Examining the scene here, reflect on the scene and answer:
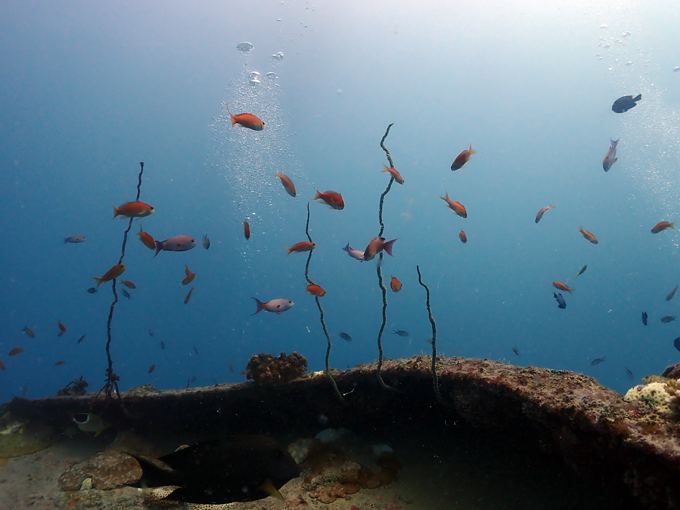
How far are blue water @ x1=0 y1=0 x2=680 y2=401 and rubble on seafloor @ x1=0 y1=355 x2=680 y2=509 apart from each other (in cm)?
2244

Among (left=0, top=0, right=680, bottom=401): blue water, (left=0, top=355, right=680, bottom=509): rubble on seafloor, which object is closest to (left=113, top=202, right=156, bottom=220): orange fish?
(left=0, top=355, right=680, bottom=509): rubble on seafloor

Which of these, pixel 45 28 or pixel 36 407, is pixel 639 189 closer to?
pixel 36 407

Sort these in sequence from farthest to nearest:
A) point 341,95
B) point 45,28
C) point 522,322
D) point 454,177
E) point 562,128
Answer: point 522,322 < point 454,177 < point 562,128 < point 341,95 < point 45,28

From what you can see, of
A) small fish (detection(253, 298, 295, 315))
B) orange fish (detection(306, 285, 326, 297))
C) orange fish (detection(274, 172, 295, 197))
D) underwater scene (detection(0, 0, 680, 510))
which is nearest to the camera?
underwater scene (detection(0, 0, 680, 510))

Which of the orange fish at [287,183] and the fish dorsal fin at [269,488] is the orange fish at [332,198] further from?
the fish dorsal fin at [269,488]

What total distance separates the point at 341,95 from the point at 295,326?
51.6 metres

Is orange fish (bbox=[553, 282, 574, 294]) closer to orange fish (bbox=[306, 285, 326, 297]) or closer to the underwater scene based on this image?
the underwater scene

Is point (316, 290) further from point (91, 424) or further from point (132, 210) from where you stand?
point (91, 424)

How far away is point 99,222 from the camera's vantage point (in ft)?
228

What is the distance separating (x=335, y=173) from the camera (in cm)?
6159

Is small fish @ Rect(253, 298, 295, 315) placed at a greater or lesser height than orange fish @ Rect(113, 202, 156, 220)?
lesser

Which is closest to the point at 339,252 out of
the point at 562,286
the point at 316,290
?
the point at 562,286

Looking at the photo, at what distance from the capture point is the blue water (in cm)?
3516

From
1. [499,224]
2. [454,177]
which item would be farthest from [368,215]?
[499,224]
